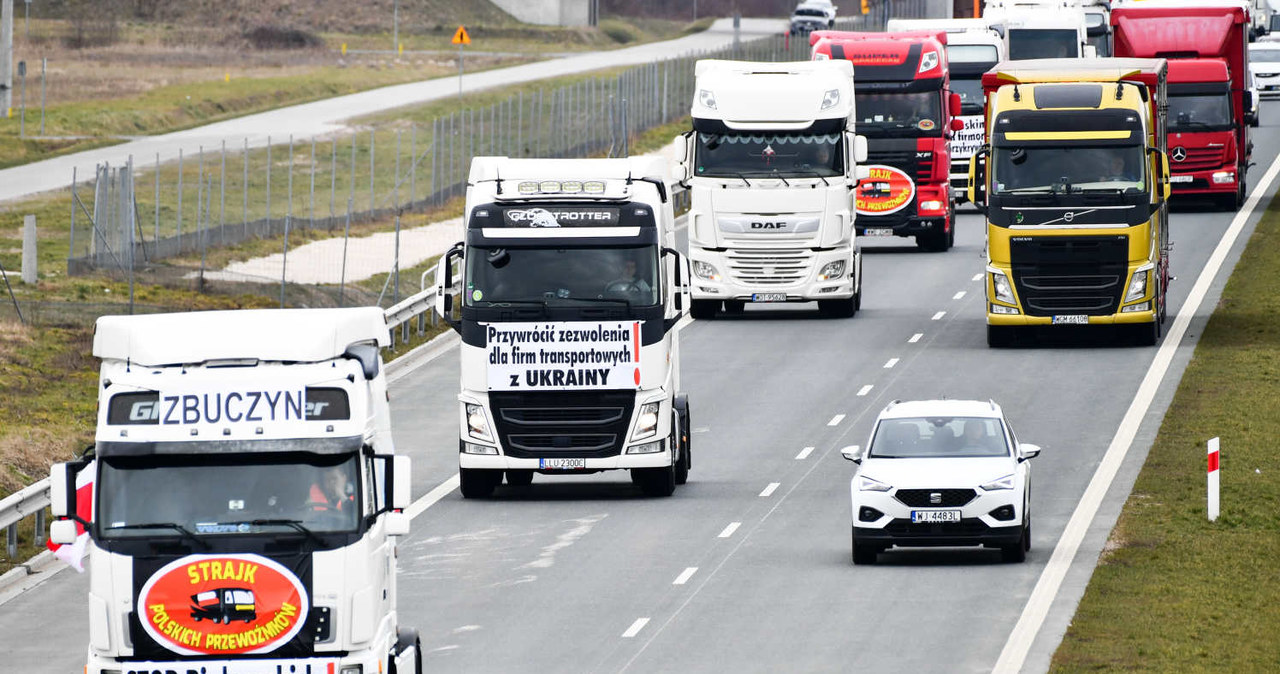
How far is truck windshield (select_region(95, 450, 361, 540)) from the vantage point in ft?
55.8

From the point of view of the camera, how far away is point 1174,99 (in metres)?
59.3

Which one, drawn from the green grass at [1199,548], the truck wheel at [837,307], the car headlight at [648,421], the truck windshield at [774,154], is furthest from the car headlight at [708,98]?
the car headlight at [648,421]

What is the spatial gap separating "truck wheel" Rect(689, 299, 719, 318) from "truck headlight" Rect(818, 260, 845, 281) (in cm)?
239

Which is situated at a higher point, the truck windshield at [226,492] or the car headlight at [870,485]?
the truck windshield at [226,492]

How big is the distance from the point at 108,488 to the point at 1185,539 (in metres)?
14.8

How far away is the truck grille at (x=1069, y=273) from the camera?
4122 centimetres

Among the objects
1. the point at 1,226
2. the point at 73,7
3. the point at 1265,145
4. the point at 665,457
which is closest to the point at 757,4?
the point at 73,7

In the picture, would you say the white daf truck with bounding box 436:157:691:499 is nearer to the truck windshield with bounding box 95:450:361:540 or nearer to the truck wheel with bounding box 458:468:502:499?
the truck wheel with bounding box 458:468:502:499

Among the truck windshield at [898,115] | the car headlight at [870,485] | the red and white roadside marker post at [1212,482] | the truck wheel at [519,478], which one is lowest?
the truck wheel at [519,478]

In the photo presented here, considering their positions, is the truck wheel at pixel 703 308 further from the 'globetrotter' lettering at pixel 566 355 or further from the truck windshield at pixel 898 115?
the 'globetrotter' lettering at pixel 566 355

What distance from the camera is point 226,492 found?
672 inches

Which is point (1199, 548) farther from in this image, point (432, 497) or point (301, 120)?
point (301, 120)

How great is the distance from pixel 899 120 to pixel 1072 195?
1090cm

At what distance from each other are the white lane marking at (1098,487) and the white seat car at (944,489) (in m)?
0.79
